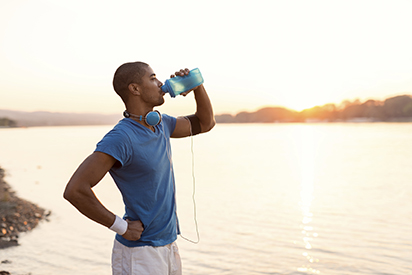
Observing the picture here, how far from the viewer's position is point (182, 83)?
2826 millimetres

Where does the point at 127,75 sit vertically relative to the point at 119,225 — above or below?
above

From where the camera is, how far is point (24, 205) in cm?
1090

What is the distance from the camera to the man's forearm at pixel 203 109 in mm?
3102

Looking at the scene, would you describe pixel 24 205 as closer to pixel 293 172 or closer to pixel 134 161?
pixel 134 161

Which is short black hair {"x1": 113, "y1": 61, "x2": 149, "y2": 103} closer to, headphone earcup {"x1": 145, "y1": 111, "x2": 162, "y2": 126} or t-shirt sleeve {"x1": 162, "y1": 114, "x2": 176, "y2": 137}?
headphone earcup {"x1": 145, "y1": 111, "x2": 162, "y2": 126}

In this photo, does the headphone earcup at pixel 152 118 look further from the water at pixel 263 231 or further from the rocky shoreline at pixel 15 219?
the rocky shoreline at pixel 15 219

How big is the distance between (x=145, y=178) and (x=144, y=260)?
1.75 feet

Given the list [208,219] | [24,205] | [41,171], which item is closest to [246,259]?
Answer: [208,219]

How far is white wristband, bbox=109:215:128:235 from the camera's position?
249 cm

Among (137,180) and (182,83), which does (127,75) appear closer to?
(182,83)

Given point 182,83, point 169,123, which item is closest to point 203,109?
point 169,123

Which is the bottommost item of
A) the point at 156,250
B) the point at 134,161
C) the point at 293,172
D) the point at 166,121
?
the point at 293,172

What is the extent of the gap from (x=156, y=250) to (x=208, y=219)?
8.11 meters

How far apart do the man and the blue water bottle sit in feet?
0.16
